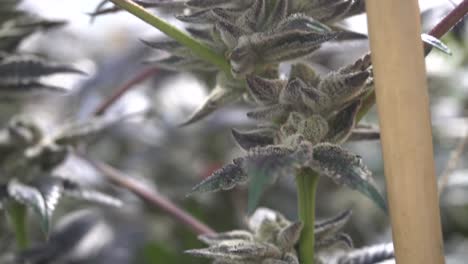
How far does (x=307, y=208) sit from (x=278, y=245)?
3cm

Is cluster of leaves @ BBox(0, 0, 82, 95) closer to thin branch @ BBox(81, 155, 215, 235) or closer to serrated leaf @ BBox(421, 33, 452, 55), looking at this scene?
thin branch @ BBox(81, 155, 215, 235)

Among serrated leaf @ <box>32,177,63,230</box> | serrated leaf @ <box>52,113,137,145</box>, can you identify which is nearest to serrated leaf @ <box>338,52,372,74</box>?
serrated leaf @ <box>32,177,63,230</box>

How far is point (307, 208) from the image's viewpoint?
45 cm

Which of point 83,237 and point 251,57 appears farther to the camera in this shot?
point 83,237

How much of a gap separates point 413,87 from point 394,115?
0.02 meters

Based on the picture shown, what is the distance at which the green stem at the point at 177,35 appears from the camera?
16.8 inches

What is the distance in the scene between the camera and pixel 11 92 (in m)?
0.67

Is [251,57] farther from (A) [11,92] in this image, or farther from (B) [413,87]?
(A) [11,92]

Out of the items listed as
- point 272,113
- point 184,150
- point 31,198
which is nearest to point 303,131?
point 272,113

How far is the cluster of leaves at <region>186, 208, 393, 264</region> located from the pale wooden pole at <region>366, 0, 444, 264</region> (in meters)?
0.08

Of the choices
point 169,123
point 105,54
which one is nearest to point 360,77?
point 169,123

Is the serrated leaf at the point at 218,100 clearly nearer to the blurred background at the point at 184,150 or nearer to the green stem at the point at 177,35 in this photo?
the green stem at the point at 177,35

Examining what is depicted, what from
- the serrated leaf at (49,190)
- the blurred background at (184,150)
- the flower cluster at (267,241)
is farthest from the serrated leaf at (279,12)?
the blurred background at (184,150)

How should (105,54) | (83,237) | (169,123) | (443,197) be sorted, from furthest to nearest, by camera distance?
(105,54) → (169,123) → (443,197) → (83,237)
